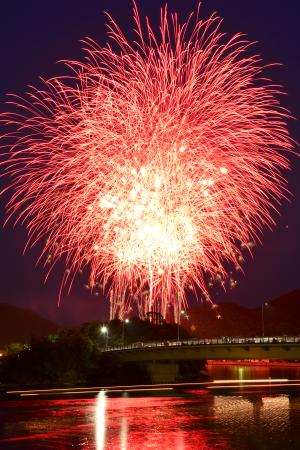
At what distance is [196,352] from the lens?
114 m

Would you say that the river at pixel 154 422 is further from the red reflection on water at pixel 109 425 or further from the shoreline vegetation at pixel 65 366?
the shoreline vegetation at pixel 65 366

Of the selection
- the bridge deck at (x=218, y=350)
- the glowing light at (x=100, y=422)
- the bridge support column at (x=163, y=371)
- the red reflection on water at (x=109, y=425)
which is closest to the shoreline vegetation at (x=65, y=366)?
the bridge support column at (x=163, y=371)

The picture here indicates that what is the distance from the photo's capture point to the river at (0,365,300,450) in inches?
2101

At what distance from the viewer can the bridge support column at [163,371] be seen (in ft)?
405

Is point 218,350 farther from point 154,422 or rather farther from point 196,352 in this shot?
point 154,422

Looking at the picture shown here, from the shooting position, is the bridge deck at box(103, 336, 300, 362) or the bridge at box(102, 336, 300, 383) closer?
the bridge deck at box(103, 336, 300, 362)

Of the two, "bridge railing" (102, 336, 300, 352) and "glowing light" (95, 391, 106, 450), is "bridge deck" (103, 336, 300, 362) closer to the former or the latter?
"bridge railing" (102, 336, 300, 352)

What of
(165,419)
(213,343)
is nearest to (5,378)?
(213,343)

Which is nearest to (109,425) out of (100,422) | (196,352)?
(100,422)

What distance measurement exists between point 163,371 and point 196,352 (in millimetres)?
13598

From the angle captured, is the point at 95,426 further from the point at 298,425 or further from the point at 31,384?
the point at 31,384

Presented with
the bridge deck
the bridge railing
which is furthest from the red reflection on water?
the bridge railing

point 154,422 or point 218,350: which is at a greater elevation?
point 218,350

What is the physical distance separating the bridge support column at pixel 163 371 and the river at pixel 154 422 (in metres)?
33.2
